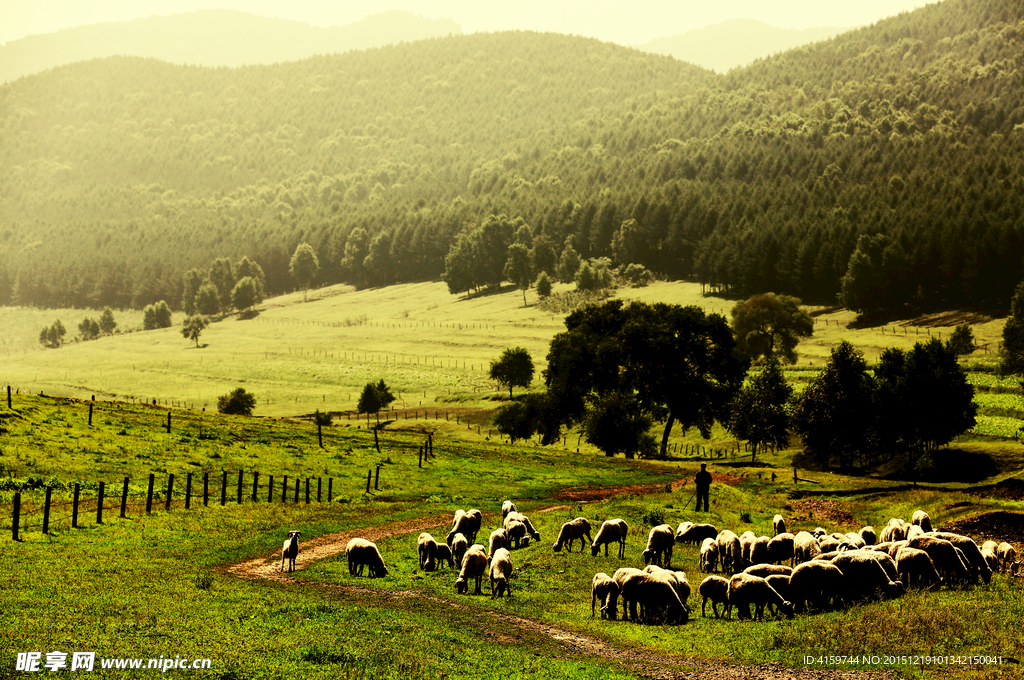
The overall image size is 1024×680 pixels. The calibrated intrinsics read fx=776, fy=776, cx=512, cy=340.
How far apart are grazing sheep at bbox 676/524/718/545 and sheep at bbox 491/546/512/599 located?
10164mm

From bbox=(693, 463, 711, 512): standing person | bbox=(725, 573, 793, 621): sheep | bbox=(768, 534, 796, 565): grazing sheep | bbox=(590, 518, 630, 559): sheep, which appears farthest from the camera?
bbox=(693, 463, 711, 512): standing person

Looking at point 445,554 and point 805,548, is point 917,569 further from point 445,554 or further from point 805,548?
point 445,554

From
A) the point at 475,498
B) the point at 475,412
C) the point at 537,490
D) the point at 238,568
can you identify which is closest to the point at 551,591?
the point at 238,568

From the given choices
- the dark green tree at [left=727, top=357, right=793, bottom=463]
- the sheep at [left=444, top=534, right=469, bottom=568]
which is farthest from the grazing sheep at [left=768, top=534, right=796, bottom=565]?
the dark green tree at [left=727, top=357, right=793, bottom=463]

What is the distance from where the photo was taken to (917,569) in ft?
74.9

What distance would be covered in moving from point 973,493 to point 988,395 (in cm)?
6687

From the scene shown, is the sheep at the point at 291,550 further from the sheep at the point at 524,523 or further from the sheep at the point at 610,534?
the sheep at the point at 610,534

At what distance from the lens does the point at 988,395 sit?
103 metres

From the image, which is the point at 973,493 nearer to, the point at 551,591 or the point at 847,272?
the point at 551,591

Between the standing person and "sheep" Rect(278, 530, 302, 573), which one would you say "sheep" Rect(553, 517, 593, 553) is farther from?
the standing person

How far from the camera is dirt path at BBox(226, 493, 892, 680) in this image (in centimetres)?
1662

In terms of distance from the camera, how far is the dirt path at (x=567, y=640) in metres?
16.6

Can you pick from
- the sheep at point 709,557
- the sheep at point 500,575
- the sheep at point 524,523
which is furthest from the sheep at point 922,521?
the sheep at point 500,575

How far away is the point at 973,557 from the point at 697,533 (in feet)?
35.7
